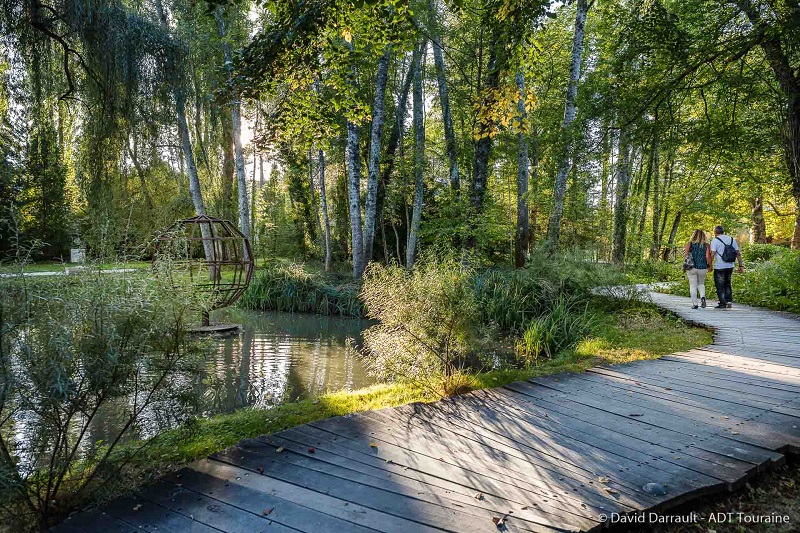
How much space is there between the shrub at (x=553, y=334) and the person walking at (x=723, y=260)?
2.78 m

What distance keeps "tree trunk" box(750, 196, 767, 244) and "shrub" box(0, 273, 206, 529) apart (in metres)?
26.6

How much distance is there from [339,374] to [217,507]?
173 inches

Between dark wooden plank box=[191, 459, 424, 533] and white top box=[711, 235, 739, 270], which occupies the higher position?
white top box=[711, 235, 739, 270]

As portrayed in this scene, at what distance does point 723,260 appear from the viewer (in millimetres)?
8711

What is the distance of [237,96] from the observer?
149 inches

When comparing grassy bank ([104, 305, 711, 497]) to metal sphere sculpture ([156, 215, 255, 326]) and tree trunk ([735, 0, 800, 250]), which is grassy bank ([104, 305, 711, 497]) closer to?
metal sphere sculpture ([156, 215, 255, 326])

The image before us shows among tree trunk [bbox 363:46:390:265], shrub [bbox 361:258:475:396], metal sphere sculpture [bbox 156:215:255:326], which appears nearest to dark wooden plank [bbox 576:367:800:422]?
shrub [bbox 361:258:475:396]

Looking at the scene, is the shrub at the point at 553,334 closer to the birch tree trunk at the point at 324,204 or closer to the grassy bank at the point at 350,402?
the grassy bank at the point at 350,402

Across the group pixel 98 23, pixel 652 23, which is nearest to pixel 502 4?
pixel 652 23

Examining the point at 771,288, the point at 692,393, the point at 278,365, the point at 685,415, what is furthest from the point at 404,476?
the point at 771,288

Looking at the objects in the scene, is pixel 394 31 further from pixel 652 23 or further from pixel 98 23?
pixel 98 23

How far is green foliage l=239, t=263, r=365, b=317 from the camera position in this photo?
1270 centimetres

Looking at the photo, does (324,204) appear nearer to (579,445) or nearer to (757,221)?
(579,445)

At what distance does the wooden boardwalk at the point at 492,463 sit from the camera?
85.9 inches
